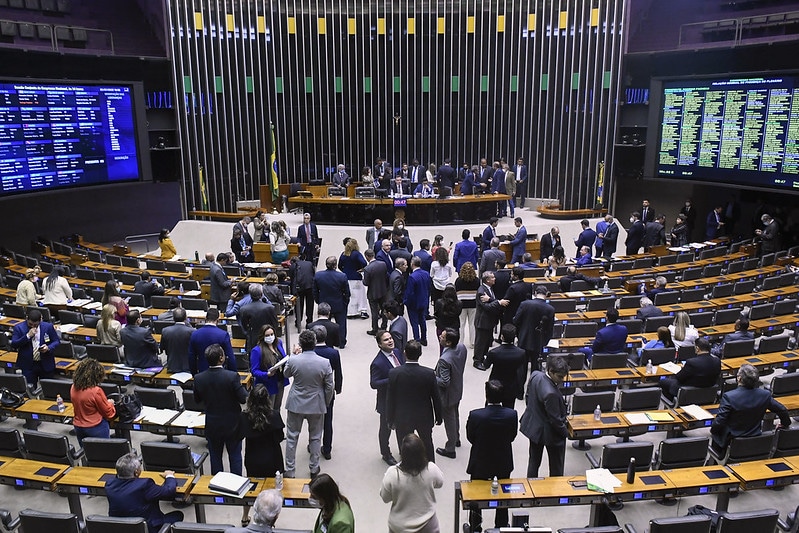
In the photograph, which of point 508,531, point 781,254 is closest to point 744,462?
point 508,531

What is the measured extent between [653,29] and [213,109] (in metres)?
13.3

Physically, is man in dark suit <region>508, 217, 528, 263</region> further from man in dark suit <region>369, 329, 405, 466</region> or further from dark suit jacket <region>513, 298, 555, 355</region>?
man in dark suit <region>369, 329, 405, 466</region>

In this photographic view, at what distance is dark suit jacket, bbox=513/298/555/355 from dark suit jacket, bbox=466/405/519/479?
8.88 feet

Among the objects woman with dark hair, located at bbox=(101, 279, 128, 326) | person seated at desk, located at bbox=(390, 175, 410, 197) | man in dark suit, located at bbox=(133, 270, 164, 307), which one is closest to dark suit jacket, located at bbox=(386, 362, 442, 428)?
woman with dark hair, located at bbox=(101, 279, 128, 326)

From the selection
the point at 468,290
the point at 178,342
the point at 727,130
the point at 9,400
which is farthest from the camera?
the point at 727,130

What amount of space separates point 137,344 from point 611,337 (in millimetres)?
5389

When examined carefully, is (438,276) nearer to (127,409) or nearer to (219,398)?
(219,398)

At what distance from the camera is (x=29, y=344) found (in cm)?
697

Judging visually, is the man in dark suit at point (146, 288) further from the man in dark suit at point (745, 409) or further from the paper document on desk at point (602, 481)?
the man in dark suit at point (745, 409)

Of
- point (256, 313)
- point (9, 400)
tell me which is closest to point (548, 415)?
point (256, 313)

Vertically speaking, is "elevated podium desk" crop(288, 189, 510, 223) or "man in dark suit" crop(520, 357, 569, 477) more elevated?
"elevated podium desk" crop(288, 189, 510, 223)

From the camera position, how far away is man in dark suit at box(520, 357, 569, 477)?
16.3ft

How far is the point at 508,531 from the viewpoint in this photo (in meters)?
4.07

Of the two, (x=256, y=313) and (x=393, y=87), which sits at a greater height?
(x=393, y=87)
